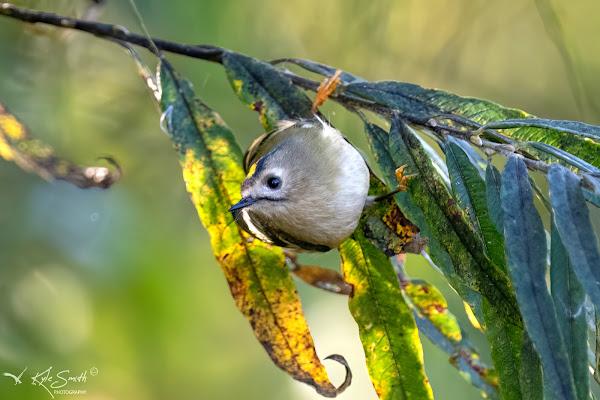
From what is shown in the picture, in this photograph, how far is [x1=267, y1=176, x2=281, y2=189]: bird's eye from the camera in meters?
0.98

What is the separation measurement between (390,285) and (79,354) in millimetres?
957

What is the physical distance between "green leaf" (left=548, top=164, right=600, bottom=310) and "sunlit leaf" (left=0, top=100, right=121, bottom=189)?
0.82 metres

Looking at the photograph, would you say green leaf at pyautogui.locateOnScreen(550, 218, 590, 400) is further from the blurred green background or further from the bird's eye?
the blurred green background

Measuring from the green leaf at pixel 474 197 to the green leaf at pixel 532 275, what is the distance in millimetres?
82

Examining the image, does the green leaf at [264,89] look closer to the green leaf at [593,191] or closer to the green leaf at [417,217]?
the green leaf at [417,217]

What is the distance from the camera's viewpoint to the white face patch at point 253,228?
0.93 m

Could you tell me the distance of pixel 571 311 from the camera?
588 millimetres

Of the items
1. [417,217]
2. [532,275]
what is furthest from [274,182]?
[532,275]

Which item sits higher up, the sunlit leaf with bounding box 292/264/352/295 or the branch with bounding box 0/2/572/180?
the branch with bounding box 0/2/572/180
